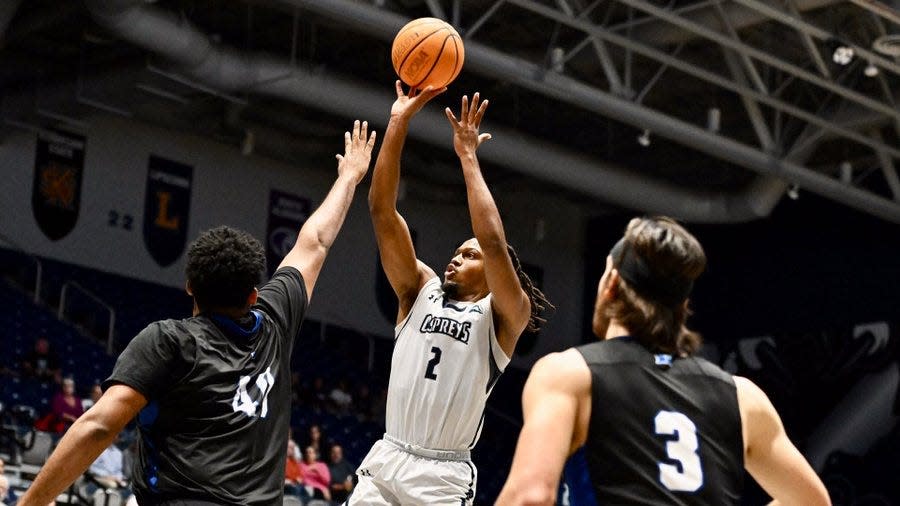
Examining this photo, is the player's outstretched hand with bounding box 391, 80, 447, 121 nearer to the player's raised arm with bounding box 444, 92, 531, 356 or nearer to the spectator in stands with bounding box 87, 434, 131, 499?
the player's raised arm with bounding box 444, 92, 531, 356

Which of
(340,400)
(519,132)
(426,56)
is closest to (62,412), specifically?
(340,400)

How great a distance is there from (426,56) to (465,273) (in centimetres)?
112

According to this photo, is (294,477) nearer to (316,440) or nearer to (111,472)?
(316,440)

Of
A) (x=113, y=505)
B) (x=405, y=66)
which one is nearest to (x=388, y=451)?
(x=405, y=66)

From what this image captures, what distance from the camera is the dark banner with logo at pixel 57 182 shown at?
2067 centimetres

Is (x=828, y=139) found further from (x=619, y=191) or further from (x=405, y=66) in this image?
(x=405, y=66)

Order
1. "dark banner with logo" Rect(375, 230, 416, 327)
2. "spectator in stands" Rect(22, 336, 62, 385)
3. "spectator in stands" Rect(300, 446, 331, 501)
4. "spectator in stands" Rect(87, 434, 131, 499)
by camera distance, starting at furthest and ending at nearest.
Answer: "dark banner with logo" Rect(375, 230, 416, 327) < "spectator in stands" Rect(22, 336, 62, 385) < "spectator in stands" Rect(300, 446, 331, 501) < "spectator in stands" Rect(87, 434, 131, 499)

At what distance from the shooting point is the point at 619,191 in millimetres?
21094

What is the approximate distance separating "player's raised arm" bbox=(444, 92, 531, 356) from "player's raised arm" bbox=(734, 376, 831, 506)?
193 cm

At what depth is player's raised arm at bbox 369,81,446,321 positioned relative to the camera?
19.0ft

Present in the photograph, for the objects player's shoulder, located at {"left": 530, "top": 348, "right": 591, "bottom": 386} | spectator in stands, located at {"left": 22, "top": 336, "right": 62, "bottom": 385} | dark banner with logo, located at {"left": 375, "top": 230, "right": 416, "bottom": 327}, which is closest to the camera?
player's shoulder, located at {"left": 530, "top": 348, "right": 591, "bottom": 386}


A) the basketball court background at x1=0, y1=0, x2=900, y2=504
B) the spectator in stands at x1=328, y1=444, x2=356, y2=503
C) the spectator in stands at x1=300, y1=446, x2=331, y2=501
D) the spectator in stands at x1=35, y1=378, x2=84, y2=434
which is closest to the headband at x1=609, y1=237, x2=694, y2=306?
the basketball court background at x1=0, y1=0, x2=900, y2=504

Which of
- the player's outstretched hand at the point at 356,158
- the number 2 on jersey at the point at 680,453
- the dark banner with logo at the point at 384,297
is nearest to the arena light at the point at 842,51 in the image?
the dark banner with logo at the point at 384,297

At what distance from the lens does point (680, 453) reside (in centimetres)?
309
